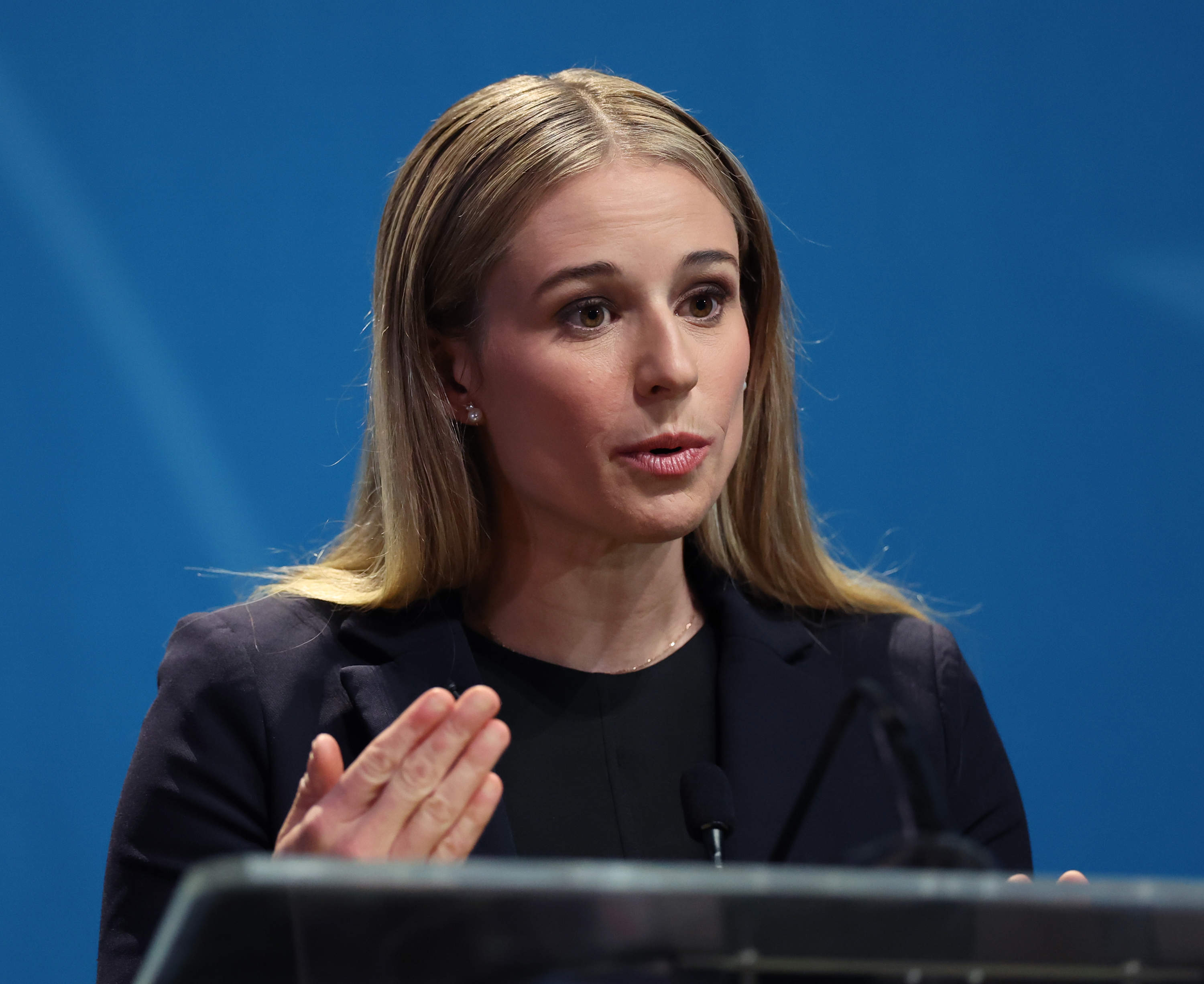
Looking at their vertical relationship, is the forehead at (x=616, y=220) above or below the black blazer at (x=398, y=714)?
above

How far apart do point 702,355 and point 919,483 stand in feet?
4.04

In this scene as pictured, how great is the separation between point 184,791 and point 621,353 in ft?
2.39

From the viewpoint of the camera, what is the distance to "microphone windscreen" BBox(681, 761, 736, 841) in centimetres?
137

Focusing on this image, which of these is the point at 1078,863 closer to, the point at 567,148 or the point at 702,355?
the point at 702,355

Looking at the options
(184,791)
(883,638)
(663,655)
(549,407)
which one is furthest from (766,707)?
(184,791)

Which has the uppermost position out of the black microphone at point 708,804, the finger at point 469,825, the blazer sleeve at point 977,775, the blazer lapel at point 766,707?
the finger at point 469,825

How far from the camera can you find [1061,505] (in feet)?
9.06

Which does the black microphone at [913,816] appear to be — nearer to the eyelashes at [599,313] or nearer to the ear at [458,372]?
the eyelashes at [599,313]

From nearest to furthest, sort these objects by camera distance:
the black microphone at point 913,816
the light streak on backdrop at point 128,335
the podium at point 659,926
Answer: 1. the podium at point 659,926
2. the black microphone at point 913,816
3. the light streak on backdrop at point 128,335

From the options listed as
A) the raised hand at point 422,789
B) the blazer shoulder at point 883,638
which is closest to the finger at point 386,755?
the raised hand at point 422,789

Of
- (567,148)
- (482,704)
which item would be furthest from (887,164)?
(482,704)

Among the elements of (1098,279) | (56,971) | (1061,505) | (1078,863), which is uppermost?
(1098,279)

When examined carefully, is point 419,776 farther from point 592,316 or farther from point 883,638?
point 883,638

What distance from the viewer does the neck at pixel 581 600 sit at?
1.79 m
